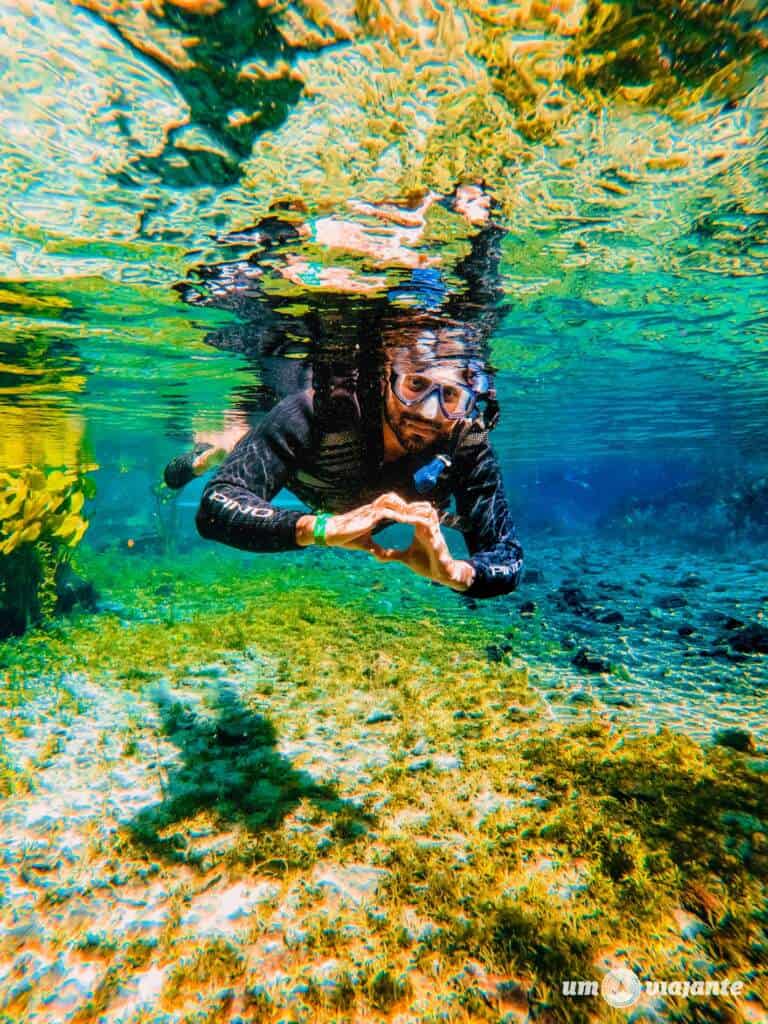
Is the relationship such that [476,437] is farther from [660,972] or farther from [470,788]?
[660,972]

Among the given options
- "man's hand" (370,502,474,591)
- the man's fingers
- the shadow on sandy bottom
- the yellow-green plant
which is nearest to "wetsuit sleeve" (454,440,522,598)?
"man's hand" (370,502,474,591)

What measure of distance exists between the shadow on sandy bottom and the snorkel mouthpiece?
304 cm

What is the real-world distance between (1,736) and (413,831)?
17.7ft

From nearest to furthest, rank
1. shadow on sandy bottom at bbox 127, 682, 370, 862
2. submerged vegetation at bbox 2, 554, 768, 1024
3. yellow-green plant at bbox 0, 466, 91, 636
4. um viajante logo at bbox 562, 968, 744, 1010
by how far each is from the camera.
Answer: um viajante logo at bbox 562, 968, 744, 1010 → submerged vegetation at bbox 2, 554, 768, 1024 → shadow on sandy bottom at bbox 127, 682, 370, 862 → yellow-green plant at bbox 0, 466, 91, 636

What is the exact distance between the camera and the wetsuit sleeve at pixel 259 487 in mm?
3064

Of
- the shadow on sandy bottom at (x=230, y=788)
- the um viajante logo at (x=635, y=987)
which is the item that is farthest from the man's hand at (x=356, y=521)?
the um viajante logo at (x=635, y=987)

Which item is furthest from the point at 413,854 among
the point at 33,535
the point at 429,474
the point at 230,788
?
the point at 33,535

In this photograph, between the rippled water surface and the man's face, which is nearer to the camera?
the rippled water surface

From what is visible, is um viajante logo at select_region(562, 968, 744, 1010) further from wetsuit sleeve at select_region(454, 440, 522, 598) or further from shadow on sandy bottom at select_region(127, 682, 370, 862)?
wetsuit sleeve at select_region(454, 440, 522, 598)

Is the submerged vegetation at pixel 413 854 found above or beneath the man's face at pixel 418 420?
beneath

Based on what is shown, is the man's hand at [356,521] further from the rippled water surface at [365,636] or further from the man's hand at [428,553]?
the rippled water surface at [365,636]

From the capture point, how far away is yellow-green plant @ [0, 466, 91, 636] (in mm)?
9680

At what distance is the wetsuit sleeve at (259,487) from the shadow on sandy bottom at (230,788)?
2597mm

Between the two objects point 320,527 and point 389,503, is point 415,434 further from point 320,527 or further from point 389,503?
point 320,527
